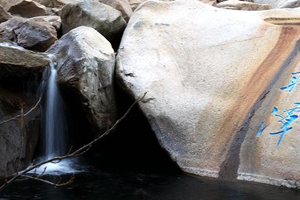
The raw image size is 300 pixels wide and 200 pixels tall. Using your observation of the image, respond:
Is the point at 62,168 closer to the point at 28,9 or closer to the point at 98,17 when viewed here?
the point at 98,17

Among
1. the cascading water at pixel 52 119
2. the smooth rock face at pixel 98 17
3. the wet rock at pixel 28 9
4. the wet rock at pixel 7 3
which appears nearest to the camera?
the cascading water at pixel 52 119

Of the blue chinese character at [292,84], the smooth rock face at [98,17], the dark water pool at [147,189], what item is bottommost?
the dark water pool at [147,189]

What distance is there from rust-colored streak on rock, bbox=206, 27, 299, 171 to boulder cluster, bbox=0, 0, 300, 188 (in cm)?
1

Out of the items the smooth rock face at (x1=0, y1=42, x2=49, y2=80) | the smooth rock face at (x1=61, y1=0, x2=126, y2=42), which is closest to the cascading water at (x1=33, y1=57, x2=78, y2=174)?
the smooth rock face at (x1=0, y1=42, x2=49, y2=80)

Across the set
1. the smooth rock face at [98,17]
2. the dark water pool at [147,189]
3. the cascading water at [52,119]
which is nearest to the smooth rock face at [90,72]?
the cascading water at [52,119]

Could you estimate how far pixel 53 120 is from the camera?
6.06 meters

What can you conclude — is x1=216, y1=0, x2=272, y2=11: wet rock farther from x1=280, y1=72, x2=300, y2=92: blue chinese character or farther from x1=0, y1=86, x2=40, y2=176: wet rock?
x1=0, y1=86, x2=40, y2=176: wet rock

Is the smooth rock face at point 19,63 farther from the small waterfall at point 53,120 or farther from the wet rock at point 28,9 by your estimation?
the wet rock at point 28,9

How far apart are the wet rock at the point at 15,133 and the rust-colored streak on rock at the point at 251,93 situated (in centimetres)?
227

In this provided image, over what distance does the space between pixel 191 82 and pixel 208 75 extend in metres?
0.27

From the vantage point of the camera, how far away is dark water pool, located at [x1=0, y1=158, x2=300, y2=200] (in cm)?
451

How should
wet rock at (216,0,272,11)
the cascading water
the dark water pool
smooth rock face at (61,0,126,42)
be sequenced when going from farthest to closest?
1. wet rock at (216,0,272,11)
2. smooth rock face at (61,0,126,42)
3. the cascading water
4. the dark water pool

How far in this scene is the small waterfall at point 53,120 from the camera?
593 cm

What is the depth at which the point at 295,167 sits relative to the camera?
488 cm
